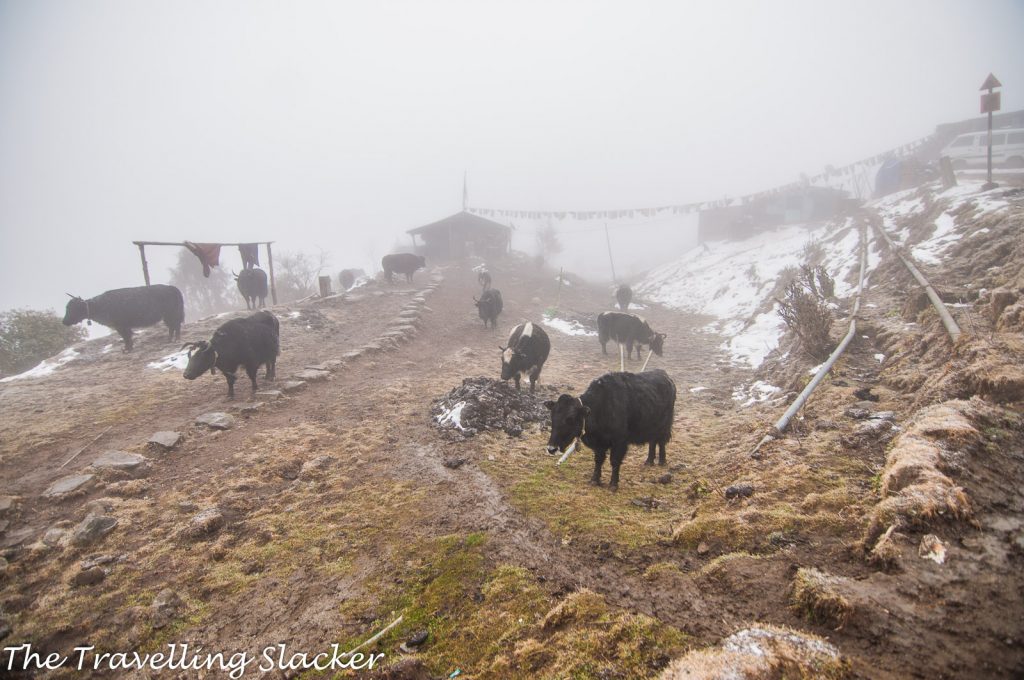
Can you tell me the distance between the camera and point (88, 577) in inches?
163

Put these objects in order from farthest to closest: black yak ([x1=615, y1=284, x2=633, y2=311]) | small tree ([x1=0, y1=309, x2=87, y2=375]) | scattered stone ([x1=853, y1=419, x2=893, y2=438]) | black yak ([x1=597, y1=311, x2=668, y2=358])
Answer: black yak ([x1=615, y1=284, x2=633, y2=311]), small tree ([x1=0, y1=309, x2=87, y2=375]), black yak ([x1=597, y1=311, x2=668, y2=358]), scattered stone ([x1=853, y1=419, x2=893, y2=438])

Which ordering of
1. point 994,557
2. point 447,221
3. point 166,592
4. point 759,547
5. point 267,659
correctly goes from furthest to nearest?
point 447,221 < point 166,592 < point 759,547 < point 267,659 < point 994,557

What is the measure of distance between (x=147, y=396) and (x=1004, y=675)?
13.2m

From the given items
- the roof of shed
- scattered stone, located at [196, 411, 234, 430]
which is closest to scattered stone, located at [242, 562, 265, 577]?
scattered stone, located at [196, 411, 234, 430]

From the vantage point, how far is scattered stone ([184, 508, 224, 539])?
192 inches

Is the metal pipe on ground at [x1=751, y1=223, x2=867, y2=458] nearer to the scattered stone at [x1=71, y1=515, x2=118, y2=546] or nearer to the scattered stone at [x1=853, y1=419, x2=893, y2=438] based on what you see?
the scattered stone at [x1=853, y1=419, x2=893, y2=438]

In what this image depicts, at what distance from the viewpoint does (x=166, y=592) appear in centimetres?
393

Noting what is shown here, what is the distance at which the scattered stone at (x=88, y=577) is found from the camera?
4126 millimetres

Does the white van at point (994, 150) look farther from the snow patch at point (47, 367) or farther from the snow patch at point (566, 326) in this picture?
the snow patch at point (47, 367)

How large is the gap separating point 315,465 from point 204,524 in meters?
1.74

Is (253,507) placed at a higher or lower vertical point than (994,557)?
lower

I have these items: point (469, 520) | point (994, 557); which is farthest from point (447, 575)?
point (994, 557)

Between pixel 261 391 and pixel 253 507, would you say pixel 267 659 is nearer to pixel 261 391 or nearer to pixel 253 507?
pixel 253 507

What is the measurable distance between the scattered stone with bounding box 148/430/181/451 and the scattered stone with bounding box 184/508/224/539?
2701 millimetres
